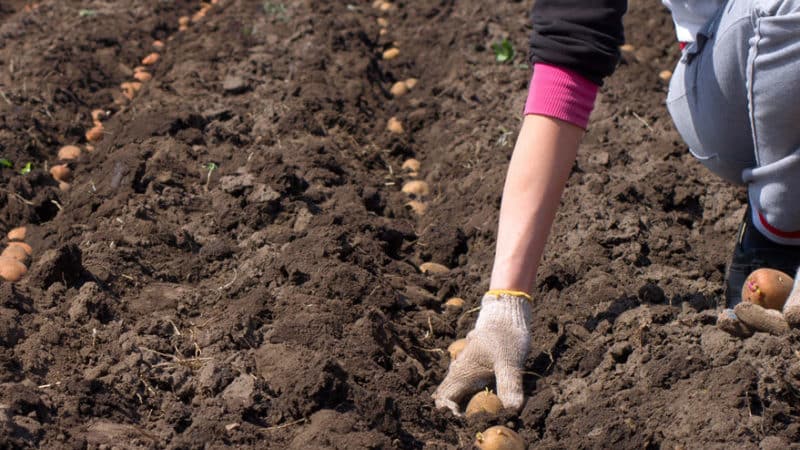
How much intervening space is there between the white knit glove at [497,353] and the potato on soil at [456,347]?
0.23 metres

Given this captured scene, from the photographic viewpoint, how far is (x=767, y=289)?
259 centimetres

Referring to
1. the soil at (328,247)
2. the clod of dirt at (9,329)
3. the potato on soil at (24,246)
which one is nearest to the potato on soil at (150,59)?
the soil at (328,247)

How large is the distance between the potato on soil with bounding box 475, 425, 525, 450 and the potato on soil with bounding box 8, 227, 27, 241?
1.87 meters

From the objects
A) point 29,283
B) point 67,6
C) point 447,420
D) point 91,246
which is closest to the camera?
point 447,420

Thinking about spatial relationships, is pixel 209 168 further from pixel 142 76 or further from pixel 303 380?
pixel 303 380

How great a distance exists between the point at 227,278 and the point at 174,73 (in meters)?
1.83

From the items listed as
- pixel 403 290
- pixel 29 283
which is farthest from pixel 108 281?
pixel 403 290

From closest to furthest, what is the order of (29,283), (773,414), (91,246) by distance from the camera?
(773,414), (29,283), (91,246)

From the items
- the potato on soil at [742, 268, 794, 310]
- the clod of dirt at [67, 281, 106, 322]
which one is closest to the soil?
the clod of dirt at [67, 281, 106, 322]

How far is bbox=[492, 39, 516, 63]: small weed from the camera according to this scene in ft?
14.9

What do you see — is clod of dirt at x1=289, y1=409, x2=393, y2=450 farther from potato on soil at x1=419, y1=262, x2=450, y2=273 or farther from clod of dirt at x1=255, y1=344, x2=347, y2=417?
potato on soil at x1=419, y1=262, x2=450, y2=273

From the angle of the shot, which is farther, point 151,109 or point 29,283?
point 151,109

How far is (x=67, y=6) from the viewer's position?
17.4 ft

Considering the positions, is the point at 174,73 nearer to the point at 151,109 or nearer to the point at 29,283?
the point at 151,109
